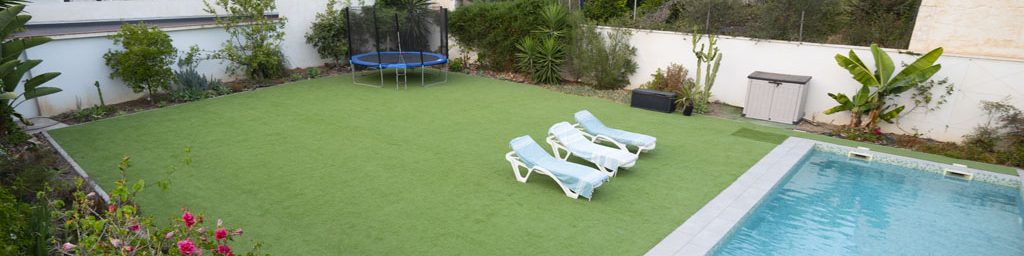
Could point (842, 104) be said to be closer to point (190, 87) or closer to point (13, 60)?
point (13, 60)

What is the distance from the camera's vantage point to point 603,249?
19.6 ft

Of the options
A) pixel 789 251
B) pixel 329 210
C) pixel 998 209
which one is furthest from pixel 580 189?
pixel 998 209

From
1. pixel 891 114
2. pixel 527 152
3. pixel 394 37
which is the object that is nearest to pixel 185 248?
pixel 527 152

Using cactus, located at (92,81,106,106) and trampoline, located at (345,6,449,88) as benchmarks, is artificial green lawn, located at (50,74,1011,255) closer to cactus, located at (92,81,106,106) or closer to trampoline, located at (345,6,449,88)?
cactus, located at (92,81,106,106)

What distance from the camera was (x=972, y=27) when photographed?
32.2 ft

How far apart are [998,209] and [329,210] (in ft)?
27.6

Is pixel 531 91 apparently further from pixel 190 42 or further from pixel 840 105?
pixel 190 42

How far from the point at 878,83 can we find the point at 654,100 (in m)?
3.95

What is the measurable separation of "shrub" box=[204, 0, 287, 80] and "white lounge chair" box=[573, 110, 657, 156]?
329 inches

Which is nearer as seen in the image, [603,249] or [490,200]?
[603,249]

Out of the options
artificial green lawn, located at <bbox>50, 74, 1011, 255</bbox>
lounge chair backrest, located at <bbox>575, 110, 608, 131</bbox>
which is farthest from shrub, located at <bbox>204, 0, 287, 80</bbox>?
lounge chair backrest, located at <bbox>575, 110, 608, 131</bbox>

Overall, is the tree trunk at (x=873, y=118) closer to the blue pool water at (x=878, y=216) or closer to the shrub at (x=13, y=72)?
the blue pool water at (x=878, y=216)

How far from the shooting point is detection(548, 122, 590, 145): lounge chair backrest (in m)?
8.81

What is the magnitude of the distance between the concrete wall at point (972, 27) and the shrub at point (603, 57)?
5750mm
